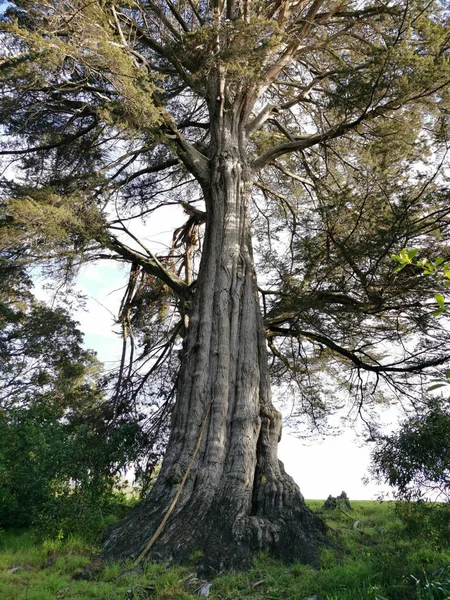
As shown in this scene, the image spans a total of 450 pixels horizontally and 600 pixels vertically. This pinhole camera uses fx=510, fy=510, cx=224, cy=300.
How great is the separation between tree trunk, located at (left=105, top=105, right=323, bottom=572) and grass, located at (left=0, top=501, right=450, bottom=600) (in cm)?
27

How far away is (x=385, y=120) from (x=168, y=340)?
5149mm

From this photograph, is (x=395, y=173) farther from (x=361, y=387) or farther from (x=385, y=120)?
(x=361, y=387)

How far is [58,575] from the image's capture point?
4.54 metres

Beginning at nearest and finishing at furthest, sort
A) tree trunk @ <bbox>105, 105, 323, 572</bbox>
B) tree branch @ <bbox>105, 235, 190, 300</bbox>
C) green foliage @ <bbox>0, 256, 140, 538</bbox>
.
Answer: tree trunk @ <bbox>105, 105, 323, 572</bbox> < green foliage @ <bbox>0, 256, 140, 538</bbox> < tree branch @ <bbox>105, 235, 190, 300</bbox>

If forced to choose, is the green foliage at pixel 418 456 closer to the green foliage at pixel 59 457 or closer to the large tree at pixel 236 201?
the large tree at pixel 236 201

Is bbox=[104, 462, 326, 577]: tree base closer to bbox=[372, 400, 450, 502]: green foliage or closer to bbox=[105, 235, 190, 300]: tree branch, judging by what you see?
bbox=[372, 400, 450, 502]: green foliage

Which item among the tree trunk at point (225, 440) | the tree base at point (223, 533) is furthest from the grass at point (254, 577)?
the tree trunk at point (225, 440)

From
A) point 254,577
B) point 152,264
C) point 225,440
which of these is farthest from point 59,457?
point 152,264

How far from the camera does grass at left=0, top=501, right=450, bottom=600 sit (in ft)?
11.8

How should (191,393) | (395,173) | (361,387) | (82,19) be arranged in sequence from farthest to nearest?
(361,387) → (395,173) → (191,393) → (82,19)

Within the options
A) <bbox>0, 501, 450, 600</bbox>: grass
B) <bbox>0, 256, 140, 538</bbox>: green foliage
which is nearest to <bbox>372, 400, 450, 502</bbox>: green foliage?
<bbox>0, 501, 450, 600</bbox>: grass

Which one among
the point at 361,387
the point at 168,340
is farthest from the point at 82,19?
the point at 361,387

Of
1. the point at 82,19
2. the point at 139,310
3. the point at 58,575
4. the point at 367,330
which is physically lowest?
the point at 58,575

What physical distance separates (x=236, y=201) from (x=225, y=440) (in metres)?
3.50
